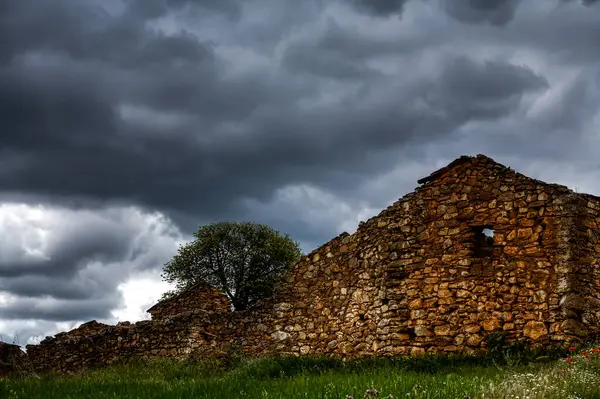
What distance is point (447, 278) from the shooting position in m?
17.7

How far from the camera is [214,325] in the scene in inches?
901

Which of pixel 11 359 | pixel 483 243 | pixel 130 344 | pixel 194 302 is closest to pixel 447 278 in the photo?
pixel 483 243

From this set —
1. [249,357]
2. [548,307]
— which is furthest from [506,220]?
[249,357]

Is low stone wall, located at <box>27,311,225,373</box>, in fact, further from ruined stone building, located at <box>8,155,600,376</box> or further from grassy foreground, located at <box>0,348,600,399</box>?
grassy foreground, located at <box>0,348,600,399</box>

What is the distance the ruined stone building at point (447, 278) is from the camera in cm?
1630

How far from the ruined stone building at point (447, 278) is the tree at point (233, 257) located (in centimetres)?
1508

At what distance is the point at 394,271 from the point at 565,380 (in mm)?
9640

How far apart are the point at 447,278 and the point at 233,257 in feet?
71.9

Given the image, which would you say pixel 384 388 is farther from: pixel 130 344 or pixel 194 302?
pixel 194 302

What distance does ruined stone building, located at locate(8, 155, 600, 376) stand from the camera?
16297 mm

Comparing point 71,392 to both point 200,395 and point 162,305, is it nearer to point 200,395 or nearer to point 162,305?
point 200,395

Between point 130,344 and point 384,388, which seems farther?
point 130,344

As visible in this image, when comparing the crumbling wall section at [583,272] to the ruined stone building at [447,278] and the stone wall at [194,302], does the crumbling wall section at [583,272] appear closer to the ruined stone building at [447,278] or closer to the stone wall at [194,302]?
the ruined stone building at [447,278]

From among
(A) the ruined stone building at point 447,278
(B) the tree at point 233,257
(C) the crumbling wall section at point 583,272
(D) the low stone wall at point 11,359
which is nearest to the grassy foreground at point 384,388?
(C) the crumbling wall section at point 583,272
